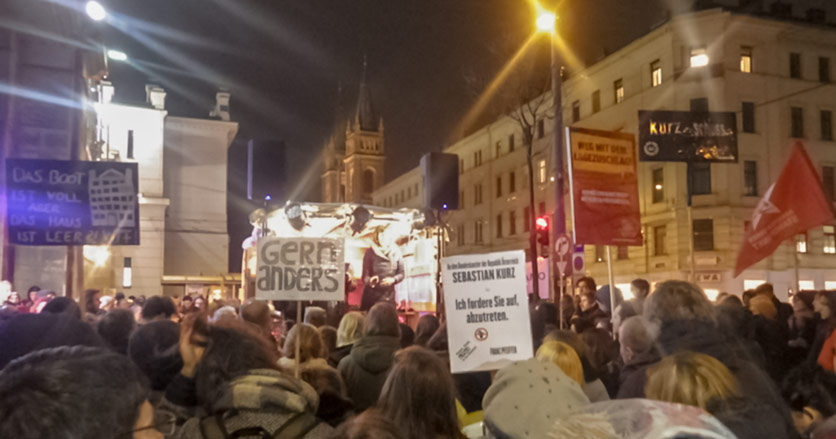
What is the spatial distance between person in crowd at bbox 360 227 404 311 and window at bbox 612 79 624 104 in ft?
90.8

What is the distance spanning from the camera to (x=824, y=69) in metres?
39.7

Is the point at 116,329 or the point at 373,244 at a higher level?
the point at 373,244

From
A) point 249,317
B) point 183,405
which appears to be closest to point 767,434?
point 183,405

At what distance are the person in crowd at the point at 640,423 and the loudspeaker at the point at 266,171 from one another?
16.4 metres

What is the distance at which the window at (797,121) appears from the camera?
38.8 meters

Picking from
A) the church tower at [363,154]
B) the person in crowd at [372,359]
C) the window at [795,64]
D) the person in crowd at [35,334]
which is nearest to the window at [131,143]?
the window at [795,64]

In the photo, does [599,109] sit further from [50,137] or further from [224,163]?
[50,137]

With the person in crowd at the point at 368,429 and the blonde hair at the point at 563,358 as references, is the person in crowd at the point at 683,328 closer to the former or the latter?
the blonde hair at the point at 563,358

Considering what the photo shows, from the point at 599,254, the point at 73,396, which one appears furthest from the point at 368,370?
the point at 599,254

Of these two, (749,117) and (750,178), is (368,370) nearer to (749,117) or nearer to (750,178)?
(750,178)

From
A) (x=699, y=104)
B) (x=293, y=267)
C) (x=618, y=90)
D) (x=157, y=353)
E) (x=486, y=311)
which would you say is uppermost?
(x=618, y=90)

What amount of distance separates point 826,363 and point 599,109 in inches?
1585

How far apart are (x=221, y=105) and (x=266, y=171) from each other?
3797 cm

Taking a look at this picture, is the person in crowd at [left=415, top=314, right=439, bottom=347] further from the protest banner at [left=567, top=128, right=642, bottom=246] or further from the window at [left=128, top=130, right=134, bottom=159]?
the window at [left=128, top=130, right=134, bottom=159]
